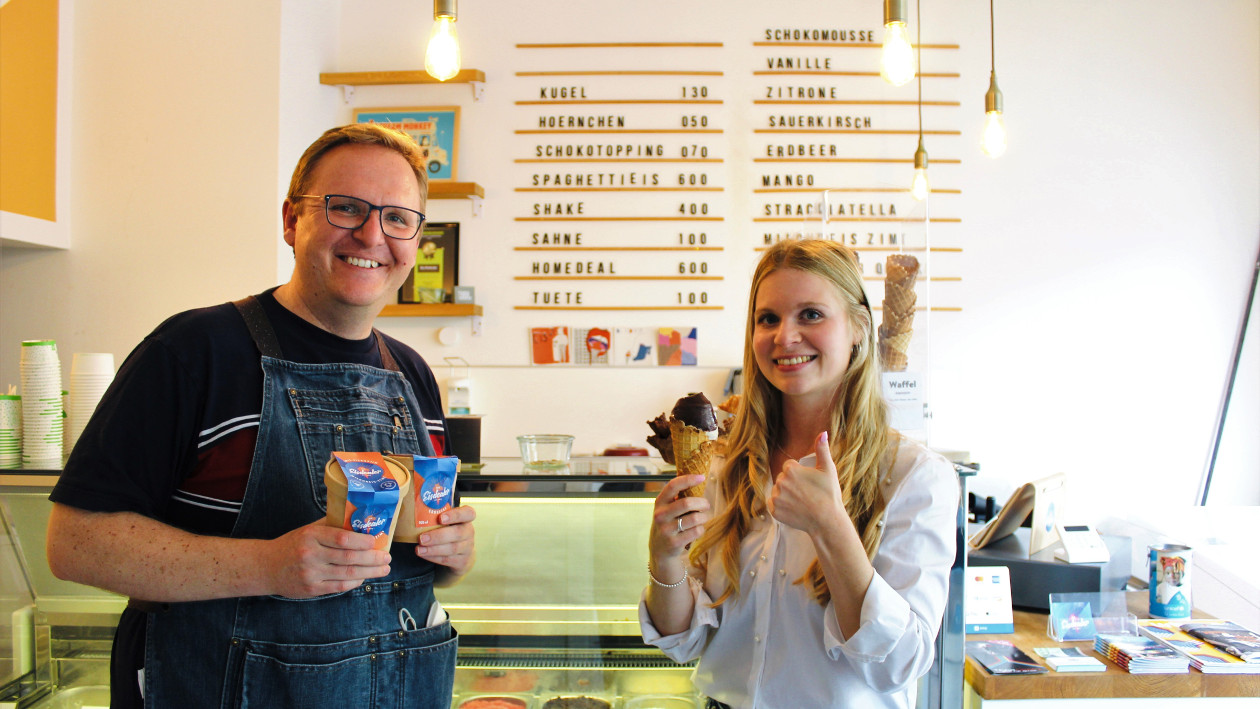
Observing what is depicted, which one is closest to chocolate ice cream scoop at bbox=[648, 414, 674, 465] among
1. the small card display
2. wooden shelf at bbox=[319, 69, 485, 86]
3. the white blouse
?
the white blouse

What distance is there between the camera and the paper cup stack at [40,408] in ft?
7.48

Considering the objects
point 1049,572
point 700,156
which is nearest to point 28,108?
point 700,156

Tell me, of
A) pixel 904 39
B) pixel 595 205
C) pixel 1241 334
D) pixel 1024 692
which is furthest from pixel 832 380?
pixel 1241 334

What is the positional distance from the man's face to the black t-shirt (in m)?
0.12

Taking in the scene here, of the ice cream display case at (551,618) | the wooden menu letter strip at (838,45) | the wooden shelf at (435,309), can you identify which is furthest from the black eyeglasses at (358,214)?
the wooden menu letter strip at (838,45)

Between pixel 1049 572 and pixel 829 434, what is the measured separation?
5.13ft

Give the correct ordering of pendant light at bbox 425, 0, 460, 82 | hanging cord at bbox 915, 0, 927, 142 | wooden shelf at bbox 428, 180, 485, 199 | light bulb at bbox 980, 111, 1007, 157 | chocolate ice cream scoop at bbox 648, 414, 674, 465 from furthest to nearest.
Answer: hanging cord at bbox 915, 0, 927, 142 < wooden shelf at bbox 428, 180, 485, 199 < light bulb at bbox 980, 111, 1007, 157 < pendant light at bbox 425, 0, 460, 82 < chocolate ice cream scoop at bbox 648, 414, 674, 465

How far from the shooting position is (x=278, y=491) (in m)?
1.41

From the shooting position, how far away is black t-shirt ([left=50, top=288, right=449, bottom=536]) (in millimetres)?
1281

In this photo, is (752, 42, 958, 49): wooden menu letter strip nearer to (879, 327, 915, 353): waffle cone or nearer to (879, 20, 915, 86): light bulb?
(879, 20, 915, 86): light bulb

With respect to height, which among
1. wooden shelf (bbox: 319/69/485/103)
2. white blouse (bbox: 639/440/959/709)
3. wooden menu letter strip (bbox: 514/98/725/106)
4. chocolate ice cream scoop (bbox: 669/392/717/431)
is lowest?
white blouse (bbox: 639/440/959/709)

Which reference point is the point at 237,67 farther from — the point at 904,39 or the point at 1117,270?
the point at 1117,270

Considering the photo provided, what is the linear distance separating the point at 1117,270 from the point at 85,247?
6185 mm

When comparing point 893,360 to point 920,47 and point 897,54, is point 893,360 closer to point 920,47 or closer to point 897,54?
point 897,54
